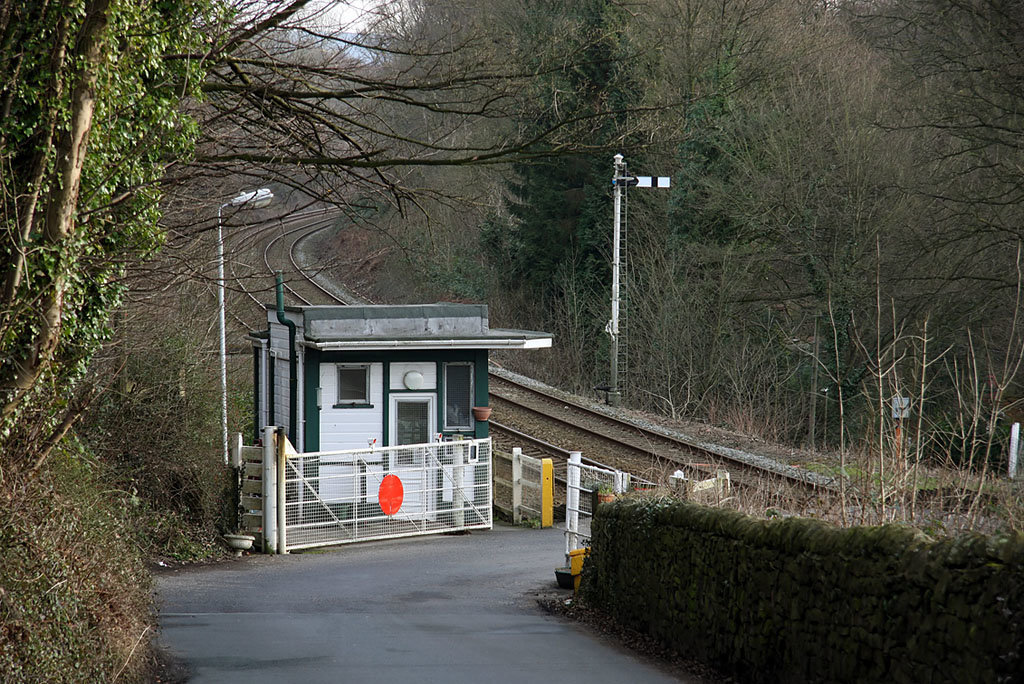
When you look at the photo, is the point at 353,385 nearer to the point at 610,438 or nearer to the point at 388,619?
the point at 610,438

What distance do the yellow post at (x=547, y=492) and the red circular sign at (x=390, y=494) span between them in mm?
2611

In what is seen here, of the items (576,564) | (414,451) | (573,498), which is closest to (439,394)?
(414,451)

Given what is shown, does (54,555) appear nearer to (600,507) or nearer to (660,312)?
(600,507)

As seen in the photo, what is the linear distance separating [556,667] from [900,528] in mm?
3374

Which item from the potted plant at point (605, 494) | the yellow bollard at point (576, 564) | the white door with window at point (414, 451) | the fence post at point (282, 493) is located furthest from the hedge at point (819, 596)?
the white door with window at point (414, 451)

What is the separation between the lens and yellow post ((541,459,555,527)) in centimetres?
1870

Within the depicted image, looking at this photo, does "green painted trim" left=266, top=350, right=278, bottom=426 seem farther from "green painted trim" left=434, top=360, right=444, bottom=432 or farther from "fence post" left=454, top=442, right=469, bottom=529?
"fence post" left=454, top=442, right=469, bottom=529

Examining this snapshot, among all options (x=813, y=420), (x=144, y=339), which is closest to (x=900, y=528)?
(x=144, y=339)

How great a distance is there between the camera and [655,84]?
32.5 meters

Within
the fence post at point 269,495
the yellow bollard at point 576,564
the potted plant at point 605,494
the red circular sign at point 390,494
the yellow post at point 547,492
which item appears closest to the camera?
the potted plant at point 605,494

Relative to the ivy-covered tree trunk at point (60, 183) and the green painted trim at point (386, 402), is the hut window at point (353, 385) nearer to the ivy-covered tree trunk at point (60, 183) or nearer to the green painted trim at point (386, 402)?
the green painted trim at point (386, 402)

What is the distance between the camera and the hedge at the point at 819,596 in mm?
5465

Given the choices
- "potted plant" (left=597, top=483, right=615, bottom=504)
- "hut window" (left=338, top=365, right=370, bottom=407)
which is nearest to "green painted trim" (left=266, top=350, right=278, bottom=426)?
"hut window" (left=338, top=365, right=370, bottom=407)

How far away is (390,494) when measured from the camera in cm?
1741
